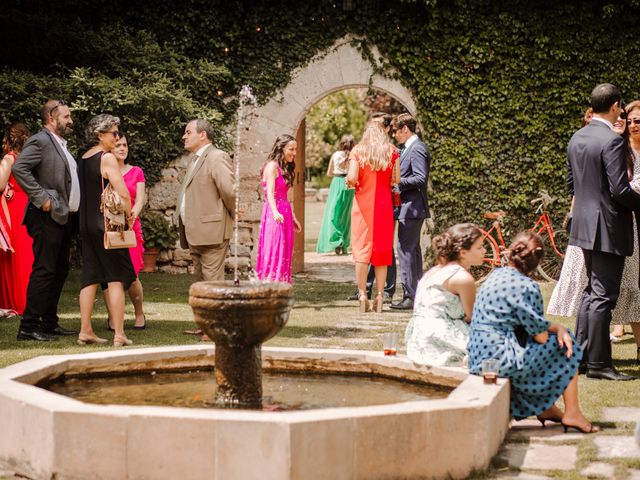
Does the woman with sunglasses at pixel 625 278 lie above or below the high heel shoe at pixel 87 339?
above

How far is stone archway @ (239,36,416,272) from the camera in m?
13.8

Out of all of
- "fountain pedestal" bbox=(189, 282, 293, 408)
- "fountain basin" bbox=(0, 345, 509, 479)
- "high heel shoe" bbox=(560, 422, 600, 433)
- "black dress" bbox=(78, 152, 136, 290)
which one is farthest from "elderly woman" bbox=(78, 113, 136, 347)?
"high heel shoe" bbox=(560, 422, 600, 433)

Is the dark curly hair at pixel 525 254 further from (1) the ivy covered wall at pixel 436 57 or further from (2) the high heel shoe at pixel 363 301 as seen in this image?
(1) the ivy covered wall at pixel 436 57

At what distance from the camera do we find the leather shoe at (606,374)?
6.64 meters

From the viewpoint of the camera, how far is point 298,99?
1393 cm

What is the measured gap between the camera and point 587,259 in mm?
6859

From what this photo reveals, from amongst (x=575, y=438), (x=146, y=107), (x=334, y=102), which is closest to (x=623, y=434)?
(x=575, y=438)

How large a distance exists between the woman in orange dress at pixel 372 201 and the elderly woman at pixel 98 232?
2.85 meters

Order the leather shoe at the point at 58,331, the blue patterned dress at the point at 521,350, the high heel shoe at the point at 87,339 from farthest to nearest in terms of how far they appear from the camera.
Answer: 1. the leather shoe at the point at 58,331
2. the high heel shoe at the point at 87,339
3. the blue patterned dress at the point at 521,350

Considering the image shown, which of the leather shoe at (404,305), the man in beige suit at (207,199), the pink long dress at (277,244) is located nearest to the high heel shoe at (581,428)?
the man in beige suit at (207,199)

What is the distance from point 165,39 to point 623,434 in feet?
34.0

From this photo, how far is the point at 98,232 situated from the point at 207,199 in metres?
0.97

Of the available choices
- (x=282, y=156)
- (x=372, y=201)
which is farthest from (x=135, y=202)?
(x=372, y=201)

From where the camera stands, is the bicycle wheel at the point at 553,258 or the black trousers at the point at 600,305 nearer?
the black trousers at the point at 600,305
